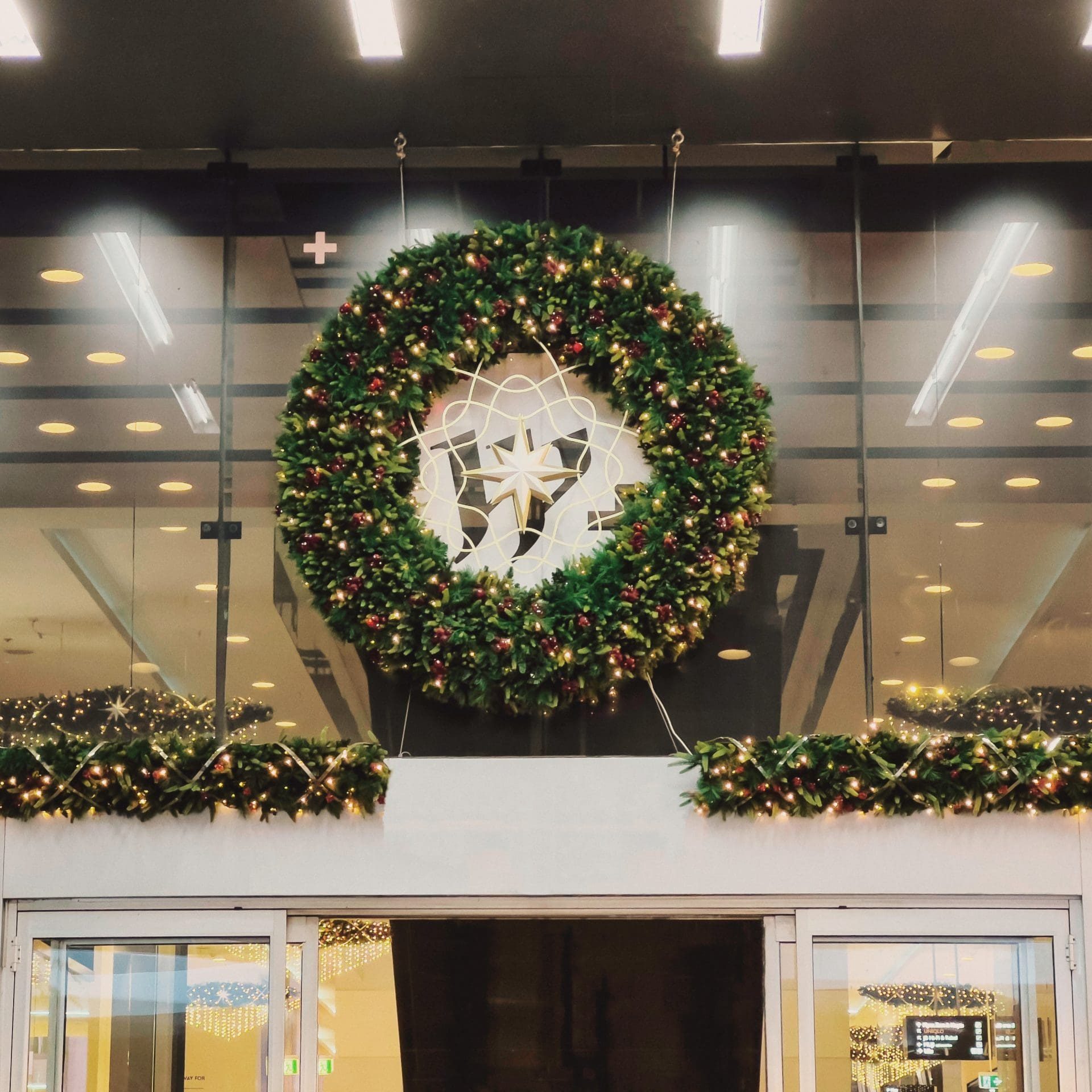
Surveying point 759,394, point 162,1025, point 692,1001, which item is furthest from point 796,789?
point 692,1001

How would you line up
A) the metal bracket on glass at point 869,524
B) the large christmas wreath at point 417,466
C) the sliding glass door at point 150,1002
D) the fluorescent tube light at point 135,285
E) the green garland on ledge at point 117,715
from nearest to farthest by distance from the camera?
the sliding glass door at point 150,1002
the large christmas wreath at point 417,466
the green garland on ledge at point 117,715
the metal bracket on glass at point 869,524
the fluorescent tube light at point 135,285

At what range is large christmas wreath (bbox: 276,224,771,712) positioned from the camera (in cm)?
564

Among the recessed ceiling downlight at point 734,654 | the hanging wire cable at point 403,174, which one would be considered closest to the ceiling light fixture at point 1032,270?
the recessed ceiling downlight at point 734,654

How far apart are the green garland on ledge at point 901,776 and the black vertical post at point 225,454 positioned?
203 centimetres

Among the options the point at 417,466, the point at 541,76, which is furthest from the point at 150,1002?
the point at 541,76

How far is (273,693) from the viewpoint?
19.0 feet

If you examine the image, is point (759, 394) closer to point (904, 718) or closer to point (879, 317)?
point (879, 317)

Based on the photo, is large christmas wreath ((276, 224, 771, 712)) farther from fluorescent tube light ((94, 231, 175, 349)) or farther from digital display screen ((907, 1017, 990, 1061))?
digital display screen ((907, 1017, 990, 1061))

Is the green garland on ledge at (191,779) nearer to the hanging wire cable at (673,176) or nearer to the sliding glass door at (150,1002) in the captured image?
the sliding glass door at (150,1002)

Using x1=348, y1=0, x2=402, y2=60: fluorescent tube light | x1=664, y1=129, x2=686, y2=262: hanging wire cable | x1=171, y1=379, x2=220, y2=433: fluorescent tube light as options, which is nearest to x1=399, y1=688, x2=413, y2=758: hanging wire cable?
x1=171, y1=379, x2=220, y2=433: fluorescent tube light

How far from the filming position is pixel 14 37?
5625mm

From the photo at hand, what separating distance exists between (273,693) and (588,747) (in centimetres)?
131

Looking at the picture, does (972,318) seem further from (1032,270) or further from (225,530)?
(225,530)

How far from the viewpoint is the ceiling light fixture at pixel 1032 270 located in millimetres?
6234
